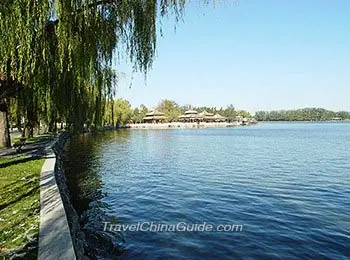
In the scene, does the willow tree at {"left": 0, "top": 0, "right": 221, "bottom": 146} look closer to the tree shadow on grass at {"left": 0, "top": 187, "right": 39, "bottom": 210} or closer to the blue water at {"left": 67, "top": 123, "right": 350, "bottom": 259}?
the tree shadow on grass at {"left": 0, "top": 187, "right": 39, "bottom": 210}

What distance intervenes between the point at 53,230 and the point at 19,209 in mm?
1770

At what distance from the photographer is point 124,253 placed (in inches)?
278

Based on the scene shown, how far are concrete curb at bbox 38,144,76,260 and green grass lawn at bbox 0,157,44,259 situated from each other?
0.10 meters

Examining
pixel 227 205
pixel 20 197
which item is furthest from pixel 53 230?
pixel 227 205

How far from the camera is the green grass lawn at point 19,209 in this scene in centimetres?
469

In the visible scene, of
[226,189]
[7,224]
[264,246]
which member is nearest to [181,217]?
[264,246]

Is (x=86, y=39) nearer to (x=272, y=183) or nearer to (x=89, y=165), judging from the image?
(x=272, y=183)

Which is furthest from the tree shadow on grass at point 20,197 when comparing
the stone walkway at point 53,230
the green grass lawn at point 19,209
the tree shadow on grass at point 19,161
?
the tree shadow on grass at point 19,161

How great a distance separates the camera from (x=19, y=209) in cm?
641

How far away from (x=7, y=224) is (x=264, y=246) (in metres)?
5.13

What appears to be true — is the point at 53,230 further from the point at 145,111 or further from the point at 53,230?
the point at 145,111

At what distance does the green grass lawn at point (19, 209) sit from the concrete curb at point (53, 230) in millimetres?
100

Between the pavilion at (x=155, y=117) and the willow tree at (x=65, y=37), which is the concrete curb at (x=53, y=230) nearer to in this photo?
the willow tree at (x=65, y=37)

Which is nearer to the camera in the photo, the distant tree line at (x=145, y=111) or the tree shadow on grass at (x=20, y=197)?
the tree shadow on grass at (x=20, y=197)
